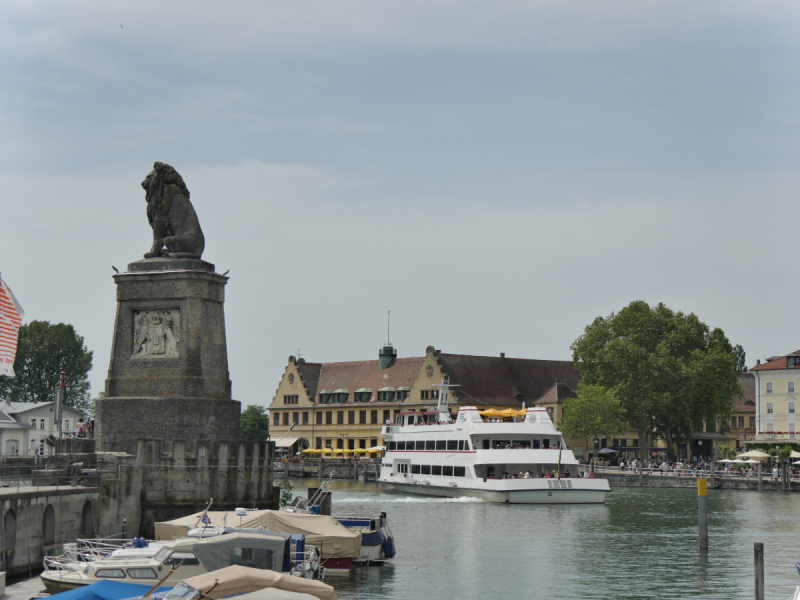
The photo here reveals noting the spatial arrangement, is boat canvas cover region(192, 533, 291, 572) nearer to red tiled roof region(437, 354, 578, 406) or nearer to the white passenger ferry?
the white passenger ferry

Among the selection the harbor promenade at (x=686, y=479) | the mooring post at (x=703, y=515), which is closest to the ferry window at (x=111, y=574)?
the mooring post at (x=703, y=515)

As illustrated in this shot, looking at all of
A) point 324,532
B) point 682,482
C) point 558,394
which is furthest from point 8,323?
point 558,394

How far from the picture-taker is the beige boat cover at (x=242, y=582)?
19641 mm

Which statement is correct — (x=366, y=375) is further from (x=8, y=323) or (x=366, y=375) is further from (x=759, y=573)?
(x=759, y=573)

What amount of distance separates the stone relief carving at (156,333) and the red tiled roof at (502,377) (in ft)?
241

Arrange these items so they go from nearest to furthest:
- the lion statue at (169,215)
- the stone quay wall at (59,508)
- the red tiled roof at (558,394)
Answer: the stone quay wall at (59,508) → the lion statue at (169,215) → the red tiled roof at (558,394)

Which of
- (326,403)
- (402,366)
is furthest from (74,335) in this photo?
(402,366)

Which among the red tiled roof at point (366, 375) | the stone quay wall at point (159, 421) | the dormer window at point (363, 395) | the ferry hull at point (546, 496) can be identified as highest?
the red tiled roof at point (366, 375)

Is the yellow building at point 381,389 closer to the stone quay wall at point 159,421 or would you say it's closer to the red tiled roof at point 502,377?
the red tiled roof at point 502,377

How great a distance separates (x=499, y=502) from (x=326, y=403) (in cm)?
5504

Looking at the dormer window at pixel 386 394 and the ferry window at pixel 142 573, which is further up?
the dormer window at pixel 386 394

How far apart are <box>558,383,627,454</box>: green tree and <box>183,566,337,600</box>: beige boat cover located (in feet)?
246

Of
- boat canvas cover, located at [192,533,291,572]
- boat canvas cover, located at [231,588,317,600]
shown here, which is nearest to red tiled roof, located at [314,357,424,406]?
boat canvas cover, located at [192,533,291,572]

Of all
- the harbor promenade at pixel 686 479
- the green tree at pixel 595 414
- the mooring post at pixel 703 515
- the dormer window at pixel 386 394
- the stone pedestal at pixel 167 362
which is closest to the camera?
the stone pedestal at pixel 167 362
